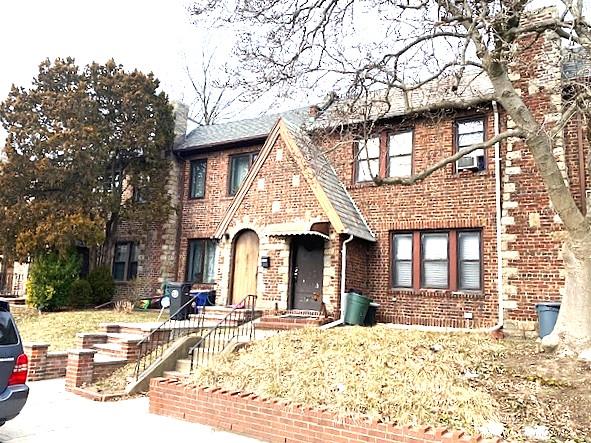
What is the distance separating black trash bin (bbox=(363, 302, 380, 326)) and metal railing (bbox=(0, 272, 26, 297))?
60.8 feet

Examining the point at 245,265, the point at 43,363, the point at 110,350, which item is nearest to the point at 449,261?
the point at 245,265

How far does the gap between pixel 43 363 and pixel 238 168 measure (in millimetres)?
10397

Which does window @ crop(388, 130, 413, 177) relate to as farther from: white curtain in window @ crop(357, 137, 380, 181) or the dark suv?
the dark suv

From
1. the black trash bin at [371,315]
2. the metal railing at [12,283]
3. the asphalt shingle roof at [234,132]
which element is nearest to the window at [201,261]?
the asphalt shingle roof at [234,132]

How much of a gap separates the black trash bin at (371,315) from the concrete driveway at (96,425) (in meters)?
6.68

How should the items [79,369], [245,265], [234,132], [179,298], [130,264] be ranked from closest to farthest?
[79,369], [179,298], [245,265], [234,132], [130,264]

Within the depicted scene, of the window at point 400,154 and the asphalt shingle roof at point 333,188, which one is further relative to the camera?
the window at point 400,154

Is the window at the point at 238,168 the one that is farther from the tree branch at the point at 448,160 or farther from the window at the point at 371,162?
the tree branch at the point at 448,160

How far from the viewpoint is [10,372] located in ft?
17.6

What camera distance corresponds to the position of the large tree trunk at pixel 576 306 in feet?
24.5

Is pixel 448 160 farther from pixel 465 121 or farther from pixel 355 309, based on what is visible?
pixel 465 121

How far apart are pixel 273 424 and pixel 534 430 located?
116 inches

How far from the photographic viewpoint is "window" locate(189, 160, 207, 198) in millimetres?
19141

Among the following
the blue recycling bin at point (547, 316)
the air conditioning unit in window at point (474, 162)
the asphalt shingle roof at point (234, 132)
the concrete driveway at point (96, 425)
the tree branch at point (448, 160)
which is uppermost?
the asphalt shingle roof at point (234, 132)
